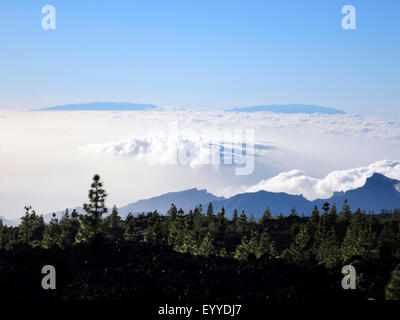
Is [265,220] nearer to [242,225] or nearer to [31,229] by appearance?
[242,225]

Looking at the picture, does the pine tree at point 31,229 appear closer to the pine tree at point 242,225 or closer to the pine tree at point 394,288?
the pine tree at point 242,225

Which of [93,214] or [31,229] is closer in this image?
[93,214]

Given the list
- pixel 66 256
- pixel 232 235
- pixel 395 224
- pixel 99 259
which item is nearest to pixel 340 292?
pixel 99 259

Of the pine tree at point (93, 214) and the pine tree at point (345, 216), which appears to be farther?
the pine tree at point (345, 216)

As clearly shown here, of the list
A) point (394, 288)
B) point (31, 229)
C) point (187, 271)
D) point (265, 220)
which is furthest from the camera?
point (265, 220)

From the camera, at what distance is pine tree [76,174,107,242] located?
270ft

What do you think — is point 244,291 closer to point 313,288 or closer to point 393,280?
point 313,288

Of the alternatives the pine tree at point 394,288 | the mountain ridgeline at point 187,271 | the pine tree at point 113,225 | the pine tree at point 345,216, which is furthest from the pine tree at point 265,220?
the pine tree at point 394,288

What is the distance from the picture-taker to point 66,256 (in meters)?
72.2

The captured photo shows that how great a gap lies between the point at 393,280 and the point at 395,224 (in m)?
73.7

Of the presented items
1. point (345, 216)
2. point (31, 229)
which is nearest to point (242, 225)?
point (345, 216)

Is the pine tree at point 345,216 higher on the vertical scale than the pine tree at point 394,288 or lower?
lower

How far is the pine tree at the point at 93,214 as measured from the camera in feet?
270

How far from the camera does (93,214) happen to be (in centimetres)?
8381
